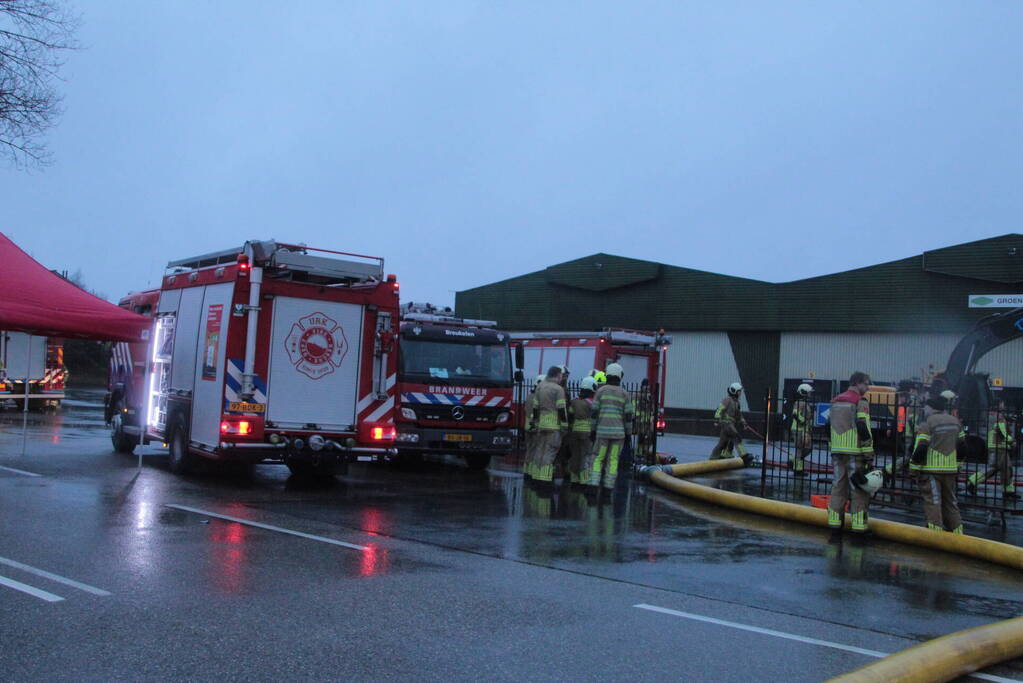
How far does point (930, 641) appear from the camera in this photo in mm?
5934

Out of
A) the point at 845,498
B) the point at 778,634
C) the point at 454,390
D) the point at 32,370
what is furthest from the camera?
the point at 32,370

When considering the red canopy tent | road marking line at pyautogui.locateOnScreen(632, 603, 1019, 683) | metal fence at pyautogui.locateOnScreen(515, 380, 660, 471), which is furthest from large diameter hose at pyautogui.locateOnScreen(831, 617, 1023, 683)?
the red canopy tent

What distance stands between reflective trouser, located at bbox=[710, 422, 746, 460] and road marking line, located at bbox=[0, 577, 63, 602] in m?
14.5

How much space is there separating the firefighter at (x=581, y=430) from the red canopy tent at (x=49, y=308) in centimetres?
659

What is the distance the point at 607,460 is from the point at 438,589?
706 centimetres

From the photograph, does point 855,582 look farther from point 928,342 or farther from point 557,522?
point 928,342

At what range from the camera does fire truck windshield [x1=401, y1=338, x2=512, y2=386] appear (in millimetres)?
16453

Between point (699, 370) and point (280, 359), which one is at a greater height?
point (699, 370)

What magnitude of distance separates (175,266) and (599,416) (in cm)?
710

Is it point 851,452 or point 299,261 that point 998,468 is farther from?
point 299,261

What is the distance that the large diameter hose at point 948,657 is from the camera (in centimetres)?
506

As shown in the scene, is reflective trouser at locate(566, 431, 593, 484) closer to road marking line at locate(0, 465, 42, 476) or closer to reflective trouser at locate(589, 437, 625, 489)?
reflective trouser at locate(589, 437, 625, 489)

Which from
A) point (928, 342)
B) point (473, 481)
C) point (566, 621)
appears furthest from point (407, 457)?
point (928, 342)

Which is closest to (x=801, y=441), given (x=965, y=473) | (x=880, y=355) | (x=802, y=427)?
(x=802, y=427)
